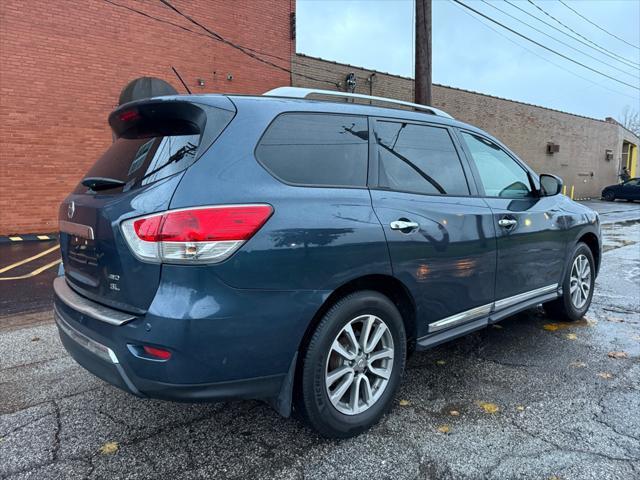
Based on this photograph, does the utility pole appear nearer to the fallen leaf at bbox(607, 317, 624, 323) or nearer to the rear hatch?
the fallen leaf at bbox(607, 317, 624, 323)

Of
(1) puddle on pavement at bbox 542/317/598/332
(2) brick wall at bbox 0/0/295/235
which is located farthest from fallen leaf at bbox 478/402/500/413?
(2) brick wall at bbox 0/0/295/235

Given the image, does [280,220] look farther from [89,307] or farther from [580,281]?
[580,281]

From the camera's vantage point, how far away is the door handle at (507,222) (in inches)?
140

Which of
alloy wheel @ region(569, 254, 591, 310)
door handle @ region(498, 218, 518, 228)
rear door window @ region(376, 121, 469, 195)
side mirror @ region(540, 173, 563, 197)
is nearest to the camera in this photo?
rear door window @ region(376, 121, 469, 195)

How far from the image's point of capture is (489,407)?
305 centimetres

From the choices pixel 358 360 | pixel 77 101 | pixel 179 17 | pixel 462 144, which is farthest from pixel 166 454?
pixel 179 17

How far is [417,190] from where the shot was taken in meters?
3.06

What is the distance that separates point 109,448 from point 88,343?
619 mm

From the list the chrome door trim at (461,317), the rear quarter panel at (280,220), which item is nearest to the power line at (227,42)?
the rear quarter panel at (280,220)

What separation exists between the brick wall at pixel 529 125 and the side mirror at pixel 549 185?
1172 centimetres

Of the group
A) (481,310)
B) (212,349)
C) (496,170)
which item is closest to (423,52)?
(496,170)

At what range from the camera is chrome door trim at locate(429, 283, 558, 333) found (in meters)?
3.15

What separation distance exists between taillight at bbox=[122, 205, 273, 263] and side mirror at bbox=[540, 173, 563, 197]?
3.13 m

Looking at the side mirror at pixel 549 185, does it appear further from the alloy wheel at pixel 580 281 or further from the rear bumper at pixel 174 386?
the rear bumper at pixel 174 386
